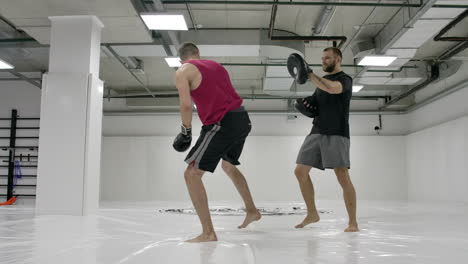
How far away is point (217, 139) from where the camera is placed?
95.7 inches

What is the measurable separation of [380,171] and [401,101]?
2.25 metres

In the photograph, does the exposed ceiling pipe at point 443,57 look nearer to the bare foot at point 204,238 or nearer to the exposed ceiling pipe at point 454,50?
the exposed ceiling pipe at point 454,50

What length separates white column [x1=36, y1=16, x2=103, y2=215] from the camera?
500 cm

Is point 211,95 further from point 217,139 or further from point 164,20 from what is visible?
point 164,20

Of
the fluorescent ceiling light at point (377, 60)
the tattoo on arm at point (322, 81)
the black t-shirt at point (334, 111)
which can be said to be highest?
the fluorescent ceiling light at point (377, 60)

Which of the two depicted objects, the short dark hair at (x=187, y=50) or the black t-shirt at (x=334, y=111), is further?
the black t-shirt at (x=334, y=111)

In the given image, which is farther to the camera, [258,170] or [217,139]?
[258,170]

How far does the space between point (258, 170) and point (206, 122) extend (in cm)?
1001

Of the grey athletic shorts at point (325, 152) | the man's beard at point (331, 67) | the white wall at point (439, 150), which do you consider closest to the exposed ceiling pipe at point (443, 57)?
the white wall at point (439, 150)

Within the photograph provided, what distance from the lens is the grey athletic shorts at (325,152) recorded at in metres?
3.00

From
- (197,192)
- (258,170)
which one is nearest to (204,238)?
(197,192)

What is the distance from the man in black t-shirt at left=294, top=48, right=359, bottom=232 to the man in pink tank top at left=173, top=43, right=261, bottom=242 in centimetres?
77

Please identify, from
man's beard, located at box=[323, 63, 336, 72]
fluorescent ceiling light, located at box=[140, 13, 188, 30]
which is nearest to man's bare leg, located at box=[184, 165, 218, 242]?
man's beard, located at box=[323, 63, 336, 72]

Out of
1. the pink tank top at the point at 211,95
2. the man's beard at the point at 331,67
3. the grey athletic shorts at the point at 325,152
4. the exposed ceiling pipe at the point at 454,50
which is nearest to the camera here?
the pink tank top at the point at 211,95
